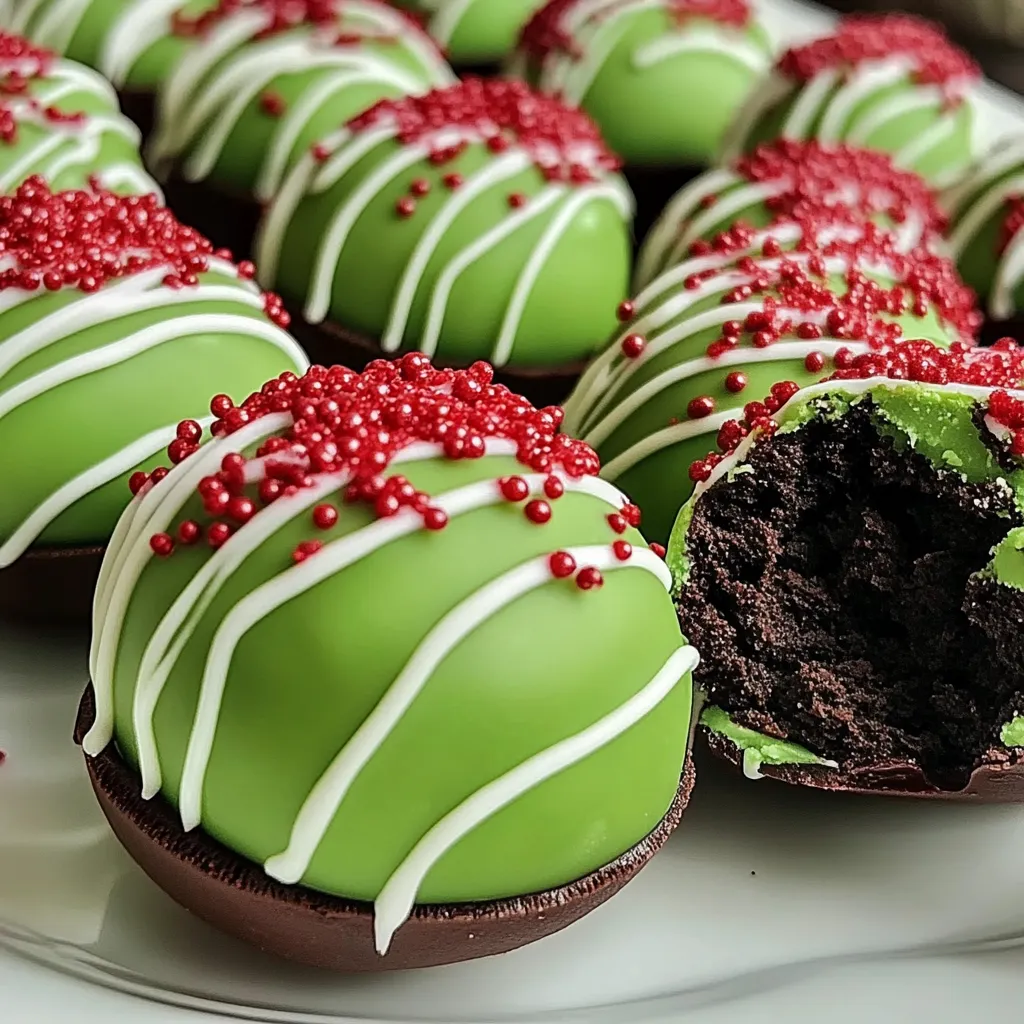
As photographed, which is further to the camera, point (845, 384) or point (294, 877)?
point (845, 384)

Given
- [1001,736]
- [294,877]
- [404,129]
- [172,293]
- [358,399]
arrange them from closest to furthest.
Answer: [294,877]
[358,399]
[1001,736]
[172,293]
[404,129]

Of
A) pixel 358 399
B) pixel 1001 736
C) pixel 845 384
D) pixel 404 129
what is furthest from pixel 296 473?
pixel 404 129

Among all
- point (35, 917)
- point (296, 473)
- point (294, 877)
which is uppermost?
point (296, 473)

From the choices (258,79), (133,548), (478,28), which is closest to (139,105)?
(258,79)

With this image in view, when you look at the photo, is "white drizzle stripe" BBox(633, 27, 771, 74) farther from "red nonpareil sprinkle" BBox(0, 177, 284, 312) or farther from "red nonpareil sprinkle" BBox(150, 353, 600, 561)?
"red nonpareil sprinkle" BBox(150, 353, 600, 561)

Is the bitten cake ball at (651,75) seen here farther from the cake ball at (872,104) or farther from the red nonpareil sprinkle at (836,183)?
the red nonpareil sprinkle at (836,183)

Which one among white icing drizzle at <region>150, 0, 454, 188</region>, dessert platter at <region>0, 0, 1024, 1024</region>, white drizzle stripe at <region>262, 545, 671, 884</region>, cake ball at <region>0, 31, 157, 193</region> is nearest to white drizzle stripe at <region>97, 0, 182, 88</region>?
white icing drizzle at <region>150, 0, 454, 188</region>

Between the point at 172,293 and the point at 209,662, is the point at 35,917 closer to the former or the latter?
the point at 209,662

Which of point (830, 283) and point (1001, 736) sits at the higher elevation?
point (830, 283)
